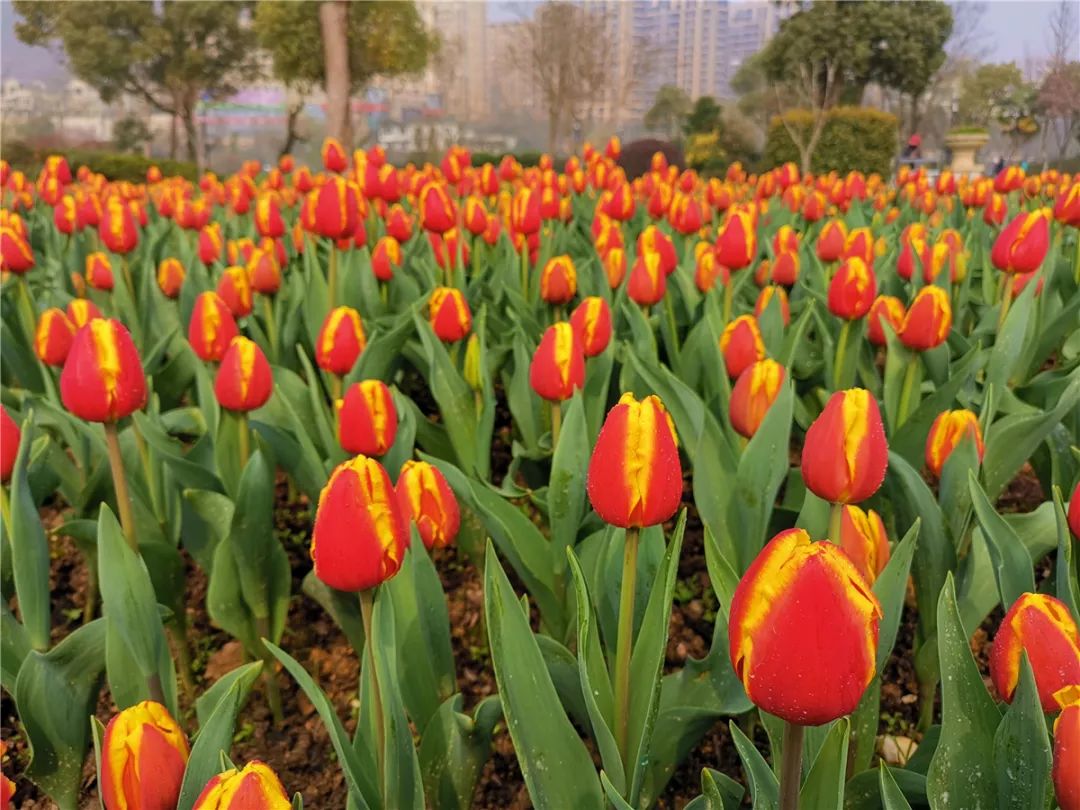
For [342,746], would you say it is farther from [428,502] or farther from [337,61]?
[337,61]

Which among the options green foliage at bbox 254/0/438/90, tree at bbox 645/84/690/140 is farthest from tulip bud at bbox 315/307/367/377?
tree at bbox 645/84/690/140

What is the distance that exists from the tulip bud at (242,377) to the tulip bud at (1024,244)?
71.2 inches

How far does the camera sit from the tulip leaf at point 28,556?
52.6 inches

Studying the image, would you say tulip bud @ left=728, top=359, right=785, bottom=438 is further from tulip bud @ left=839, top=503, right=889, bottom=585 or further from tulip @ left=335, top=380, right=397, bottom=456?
tulip @ left=335, top=380, right=397, bottom=456

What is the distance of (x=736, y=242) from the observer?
243 centimetres

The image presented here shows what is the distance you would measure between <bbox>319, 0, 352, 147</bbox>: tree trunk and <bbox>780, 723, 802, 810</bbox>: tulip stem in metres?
11.4

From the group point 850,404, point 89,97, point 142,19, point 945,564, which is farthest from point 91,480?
point 89,97

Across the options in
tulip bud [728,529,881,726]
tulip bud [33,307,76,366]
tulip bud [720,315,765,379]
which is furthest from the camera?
tulip bud [33,307,76,366]

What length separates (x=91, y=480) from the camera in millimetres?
1725

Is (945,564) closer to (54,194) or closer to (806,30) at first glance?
(54,194)

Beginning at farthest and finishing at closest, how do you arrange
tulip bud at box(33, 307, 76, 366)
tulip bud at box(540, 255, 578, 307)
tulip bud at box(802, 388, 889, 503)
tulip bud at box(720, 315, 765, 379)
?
tulip bud at box(540, 255, 578, 307), tulip bud at box(33, 307, 76, 366), tulip bud at box(720, 315, 765, 379), tulip bud at box(802, 388, 889, 503)

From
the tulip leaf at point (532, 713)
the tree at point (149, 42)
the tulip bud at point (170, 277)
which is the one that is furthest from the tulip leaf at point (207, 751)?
the tree at point (149, 42)

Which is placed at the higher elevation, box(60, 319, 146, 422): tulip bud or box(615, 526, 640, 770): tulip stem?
box(60, 319, 146, 422): tulip bud

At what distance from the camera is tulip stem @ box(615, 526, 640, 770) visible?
0.98m
